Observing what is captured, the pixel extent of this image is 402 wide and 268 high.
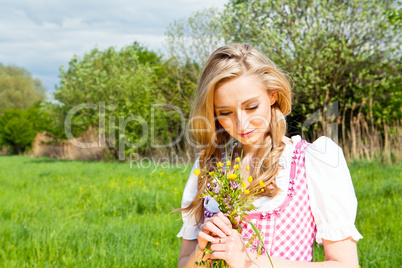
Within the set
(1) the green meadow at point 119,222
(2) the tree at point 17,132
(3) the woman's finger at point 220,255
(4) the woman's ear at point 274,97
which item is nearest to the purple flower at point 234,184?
(3) the woman's finger at point 220,255

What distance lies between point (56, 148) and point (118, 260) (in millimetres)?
19655

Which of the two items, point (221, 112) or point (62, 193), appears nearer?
point (221, 112)

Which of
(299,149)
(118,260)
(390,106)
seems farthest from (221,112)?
(390,106)

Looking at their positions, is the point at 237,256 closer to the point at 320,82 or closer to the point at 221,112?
the point at 221,112

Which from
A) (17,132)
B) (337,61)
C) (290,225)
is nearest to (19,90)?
(17,132)

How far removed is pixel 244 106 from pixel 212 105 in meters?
0.15

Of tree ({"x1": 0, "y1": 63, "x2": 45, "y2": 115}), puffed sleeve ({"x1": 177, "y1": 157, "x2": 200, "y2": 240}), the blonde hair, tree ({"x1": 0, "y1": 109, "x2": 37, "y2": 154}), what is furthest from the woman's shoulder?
tree ({"x1": 0, "y1": 63, "x2": 45, "y2": 115})

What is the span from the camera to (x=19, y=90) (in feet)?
125

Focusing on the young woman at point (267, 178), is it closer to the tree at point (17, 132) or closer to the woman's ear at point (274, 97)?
the woman's ear at point (274, 97)

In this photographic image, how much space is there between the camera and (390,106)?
356 inches

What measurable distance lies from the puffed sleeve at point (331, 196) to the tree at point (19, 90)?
39.7m

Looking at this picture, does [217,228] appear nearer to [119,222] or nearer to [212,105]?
[212,105]

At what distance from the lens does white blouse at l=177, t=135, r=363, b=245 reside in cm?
139

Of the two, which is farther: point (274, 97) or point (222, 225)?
→ point (274, 97)
